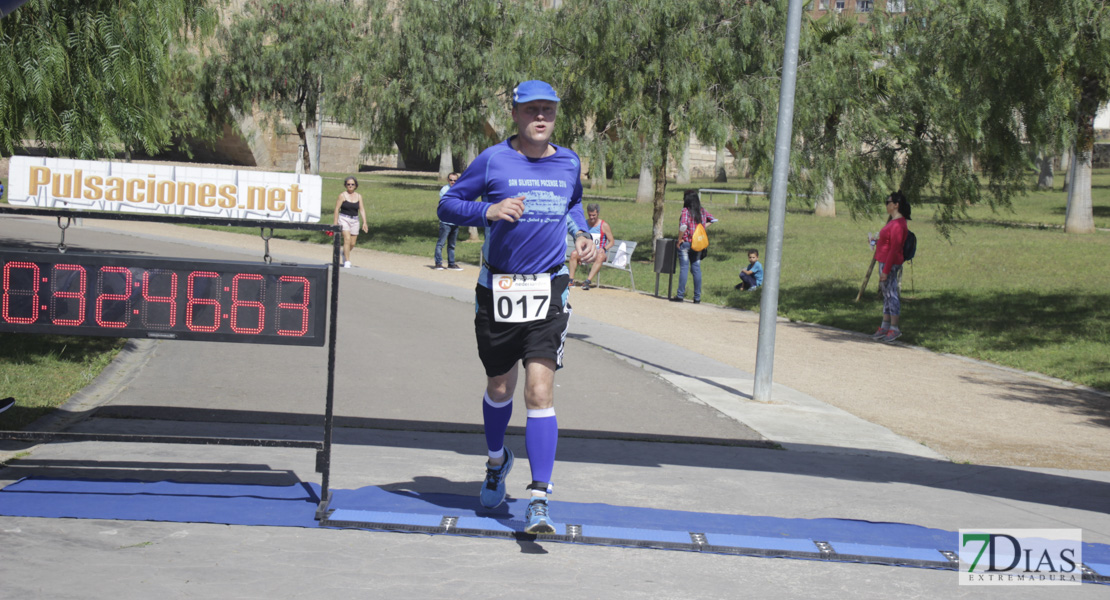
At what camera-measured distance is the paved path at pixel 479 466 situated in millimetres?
4348

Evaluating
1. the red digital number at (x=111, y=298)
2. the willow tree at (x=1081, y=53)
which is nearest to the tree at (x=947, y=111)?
the willow tree at (x=1081, y=53)

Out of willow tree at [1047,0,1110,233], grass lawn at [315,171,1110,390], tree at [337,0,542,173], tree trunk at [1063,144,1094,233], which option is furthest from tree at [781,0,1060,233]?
tree at [337,0,542,173]

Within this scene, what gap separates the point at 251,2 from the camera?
112 feet

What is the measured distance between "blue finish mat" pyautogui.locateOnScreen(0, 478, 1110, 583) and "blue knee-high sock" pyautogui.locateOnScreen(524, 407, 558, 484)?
294 millimetres

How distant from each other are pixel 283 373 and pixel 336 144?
53.7 m

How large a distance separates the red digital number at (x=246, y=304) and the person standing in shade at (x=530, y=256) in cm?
98

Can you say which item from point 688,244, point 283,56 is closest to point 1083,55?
point 688,244

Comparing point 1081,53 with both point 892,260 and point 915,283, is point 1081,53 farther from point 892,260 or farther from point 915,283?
point 915,283

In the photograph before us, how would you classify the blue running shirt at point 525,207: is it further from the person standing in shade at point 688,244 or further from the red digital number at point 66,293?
the person standing in shade at point 688,244

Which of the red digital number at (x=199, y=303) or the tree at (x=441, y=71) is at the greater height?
the tree at (x=441, y=71)

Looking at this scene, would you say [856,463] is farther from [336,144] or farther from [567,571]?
[336,144]

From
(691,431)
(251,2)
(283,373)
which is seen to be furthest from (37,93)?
(251,2)

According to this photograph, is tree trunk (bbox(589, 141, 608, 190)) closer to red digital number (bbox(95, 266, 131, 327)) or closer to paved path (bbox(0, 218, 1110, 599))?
paved path (bbox(0, 218, 1110, 599))

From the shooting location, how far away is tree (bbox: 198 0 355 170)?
32875 mm
